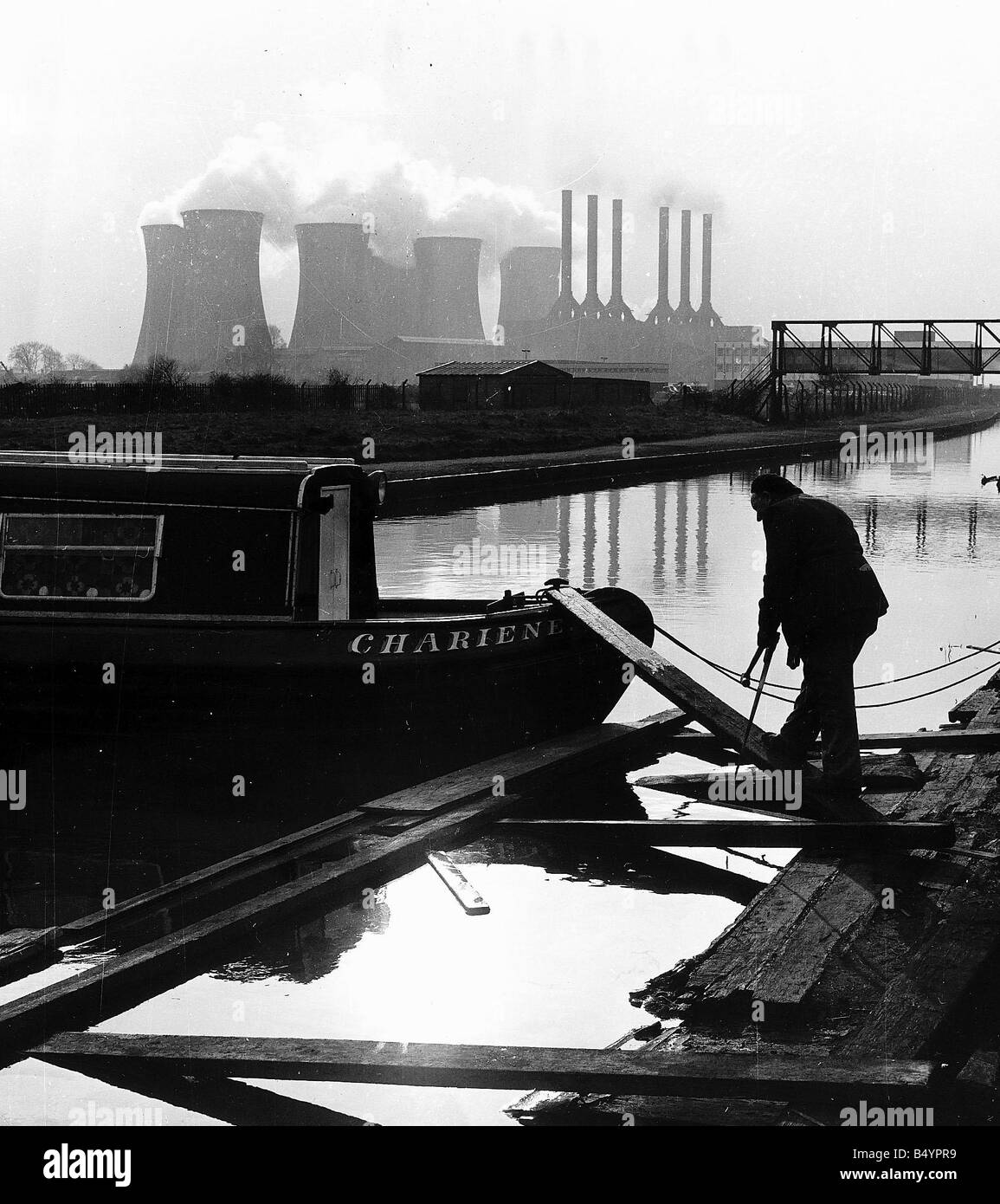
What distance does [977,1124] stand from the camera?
469cm

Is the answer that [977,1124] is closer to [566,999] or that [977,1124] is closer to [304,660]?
[566,999]

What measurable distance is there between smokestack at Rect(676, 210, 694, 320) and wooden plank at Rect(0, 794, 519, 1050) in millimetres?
118900

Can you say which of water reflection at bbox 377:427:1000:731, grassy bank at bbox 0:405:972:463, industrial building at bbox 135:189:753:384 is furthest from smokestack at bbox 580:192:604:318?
water reflection at bbox 377:427:1000:731

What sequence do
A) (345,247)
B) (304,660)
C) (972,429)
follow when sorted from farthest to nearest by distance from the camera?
(345,247) < (972,429) < (304,660)

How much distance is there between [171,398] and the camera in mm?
51719

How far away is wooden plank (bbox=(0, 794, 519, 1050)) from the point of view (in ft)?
18.9

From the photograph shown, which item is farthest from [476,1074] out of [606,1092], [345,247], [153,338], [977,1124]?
[345,247]

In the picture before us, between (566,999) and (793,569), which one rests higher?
(793,569)

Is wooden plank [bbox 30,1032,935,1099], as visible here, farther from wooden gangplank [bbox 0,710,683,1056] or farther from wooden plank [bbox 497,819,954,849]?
wooden plank [bbox 497,819,954,849]

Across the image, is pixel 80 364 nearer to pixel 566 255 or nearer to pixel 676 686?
pixel 566 255

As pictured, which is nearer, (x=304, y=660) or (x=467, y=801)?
(x=467, y=801)

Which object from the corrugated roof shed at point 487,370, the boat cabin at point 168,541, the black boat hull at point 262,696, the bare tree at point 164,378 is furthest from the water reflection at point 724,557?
the corrugated roof shed at point 487,370

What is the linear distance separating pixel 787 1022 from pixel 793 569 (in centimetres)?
311

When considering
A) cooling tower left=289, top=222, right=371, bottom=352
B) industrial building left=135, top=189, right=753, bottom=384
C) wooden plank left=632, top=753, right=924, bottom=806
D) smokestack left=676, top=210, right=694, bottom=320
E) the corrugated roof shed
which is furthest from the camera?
smokestack left=676, top=210, right=694, bottom=320
